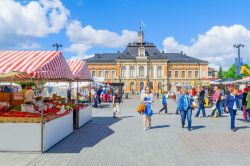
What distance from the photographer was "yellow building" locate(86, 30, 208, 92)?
9462cm

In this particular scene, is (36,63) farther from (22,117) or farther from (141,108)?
(141,108)

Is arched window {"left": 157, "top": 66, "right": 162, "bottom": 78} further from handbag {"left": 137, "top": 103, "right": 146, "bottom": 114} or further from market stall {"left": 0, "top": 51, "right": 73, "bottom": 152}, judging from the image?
market stall {"left": 0, "top": 51, "right": 73, "bottom": 152}

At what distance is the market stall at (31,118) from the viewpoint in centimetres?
848

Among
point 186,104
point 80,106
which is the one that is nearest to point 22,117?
point 80,106

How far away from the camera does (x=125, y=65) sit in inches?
3733

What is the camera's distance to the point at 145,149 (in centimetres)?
873

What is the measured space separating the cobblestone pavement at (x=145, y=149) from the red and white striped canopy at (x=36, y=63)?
208 cm

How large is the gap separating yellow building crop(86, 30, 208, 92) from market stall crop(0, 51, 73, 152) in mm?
83439

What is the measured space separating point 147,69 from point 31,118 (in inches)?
3411

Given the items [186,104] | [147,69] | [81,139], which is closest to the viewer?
[81,139]

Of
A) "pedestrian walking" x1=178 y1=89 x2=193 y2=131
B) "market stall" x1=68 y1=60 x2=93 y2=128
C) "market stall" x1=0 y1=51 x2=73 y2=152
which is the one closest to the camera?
"market stall" x1=0 y1=51 x2=73 y2=152

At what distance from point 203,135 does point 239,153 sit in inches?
118

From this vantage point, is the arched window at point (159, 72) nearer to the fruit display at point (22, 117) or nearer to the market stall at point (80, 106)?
the market stall at point (80, 106)

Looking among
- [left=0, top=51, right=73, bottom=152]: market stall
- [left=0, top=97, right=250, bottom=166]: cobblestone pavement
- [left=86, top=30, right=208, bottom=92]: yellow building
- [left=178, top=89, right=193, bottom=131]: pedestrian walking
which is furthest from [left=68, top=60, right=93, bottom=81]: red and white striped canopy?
[left=86, top=30, right=208, bottom=92]: yellow building
